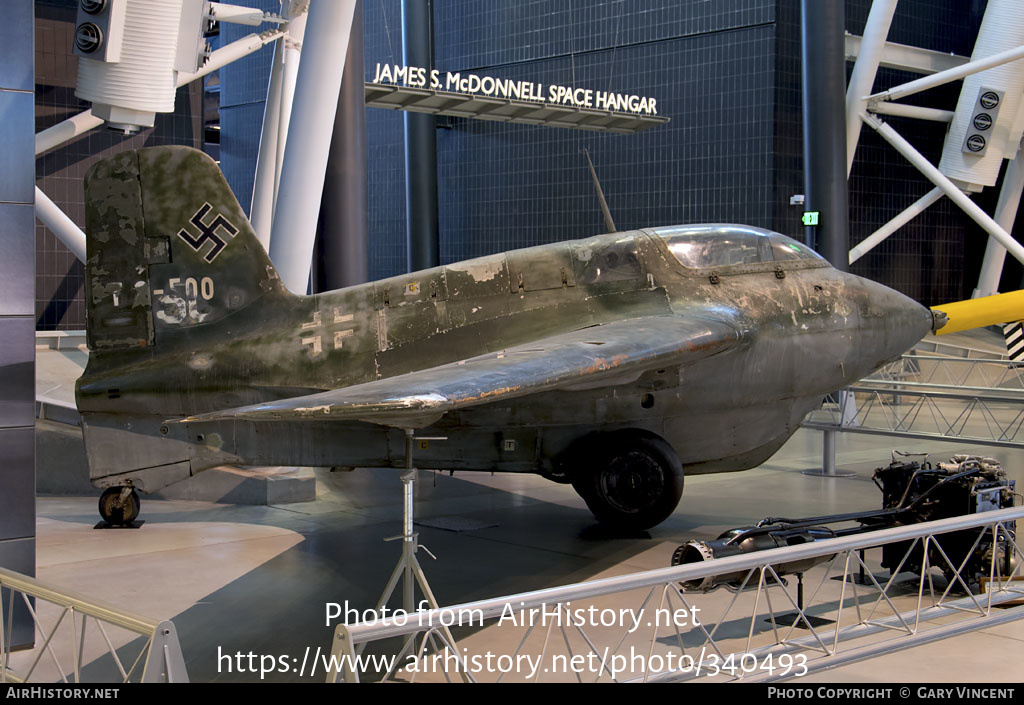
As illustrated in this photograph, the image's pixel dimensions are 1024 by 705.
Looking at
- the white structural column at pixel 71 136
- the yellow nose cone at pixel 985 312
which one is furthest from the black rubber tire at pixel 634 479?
the white structural column at pixel 71 136

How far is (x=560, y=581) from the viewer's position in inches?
349

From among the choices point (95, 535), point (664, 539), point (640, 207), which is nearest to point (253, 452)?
point (95, 535)

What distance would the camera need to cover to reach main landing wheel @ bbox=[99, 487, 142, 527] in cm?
1144

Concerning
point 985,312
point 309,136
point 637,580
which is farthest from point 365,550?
point 985,312

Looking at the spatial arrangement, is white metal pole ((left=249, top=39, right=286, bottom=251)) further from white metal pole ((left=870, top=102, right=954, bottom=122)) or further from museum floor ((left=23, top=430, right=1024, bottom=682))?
white metal pole ((left=870, top=102, right=954, bottom=122))

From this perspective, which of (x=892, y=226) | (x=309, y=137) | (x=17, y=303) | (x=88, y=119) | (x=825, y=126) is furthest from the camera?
(x=892, y=226)

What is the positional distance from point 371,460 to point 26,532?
3.53 meters

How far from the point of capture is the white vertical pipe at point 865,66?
21.6m

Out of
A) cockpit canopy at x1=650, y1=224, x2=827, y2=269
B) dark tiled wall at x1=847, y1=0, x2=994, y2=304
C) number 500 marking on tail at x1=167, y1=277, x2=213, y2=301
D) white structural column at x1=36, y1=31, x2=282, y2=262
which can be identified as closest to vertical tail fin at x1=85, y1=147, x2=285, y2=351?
number 500 marking on tail at x1=167, y1=277, x2=213, y2=301

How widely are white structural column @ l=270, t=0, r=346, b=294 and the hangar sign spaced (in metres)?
8.64

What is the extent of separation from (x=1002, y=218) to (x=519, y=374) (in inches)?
830

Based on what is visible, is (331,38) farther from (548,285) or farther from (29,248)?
(29,248)

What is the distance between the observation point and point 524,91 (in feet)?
71.7

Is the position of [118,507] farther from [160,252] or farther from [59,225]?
[59,225]
